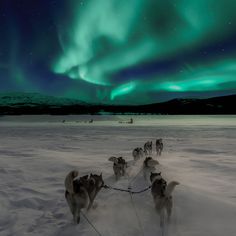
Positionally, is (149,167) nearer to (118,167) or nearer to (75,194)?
(118,167)

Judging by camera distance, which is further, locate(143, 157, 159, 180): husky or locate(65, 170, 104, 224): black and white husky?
locate(143, 157, 159, 180): husky

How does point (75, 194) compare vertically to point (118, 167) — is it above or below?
above

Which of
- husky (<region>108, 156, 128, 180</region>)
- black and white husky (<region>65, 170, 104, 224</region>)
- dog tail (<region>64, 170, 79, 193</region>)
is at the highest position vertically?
dog tail (<region>64, 170, 79, 193</region>)

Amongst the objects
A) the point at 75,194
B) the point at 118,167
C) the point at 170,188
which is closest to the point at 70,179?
the point at 75,194

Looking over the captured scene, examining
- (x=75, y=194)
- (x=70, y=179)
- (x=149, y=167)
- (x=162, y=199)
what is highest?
(x=70, y=179)

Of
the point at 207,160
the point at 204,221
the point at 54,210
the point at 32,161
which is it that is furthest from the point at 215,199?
the point at 32,161

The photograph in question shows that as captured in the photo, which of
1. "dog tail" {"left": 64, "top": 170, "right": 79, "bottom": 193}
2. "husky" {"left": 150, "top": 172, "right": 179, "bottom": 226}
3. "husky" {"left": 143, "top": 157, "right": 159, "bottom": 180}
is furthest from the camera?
"husky" {"left": 143, "top": 157, "right": 159, "bottom": 180}

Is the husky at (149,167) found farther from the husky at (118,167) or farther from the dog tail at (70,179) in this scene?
the dog tail at (70,179)

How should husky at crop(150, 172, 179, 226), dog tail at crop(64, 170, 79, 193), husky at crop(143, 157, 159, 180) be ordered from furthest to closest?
husky at crop(143, 157, 159, 180) → husky at crop(150, 172, 179, 226) → dog tail at crop(64, 170, 79, 193)

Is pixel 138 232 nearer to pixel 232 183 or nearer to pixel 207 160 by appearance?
pixel 232 183

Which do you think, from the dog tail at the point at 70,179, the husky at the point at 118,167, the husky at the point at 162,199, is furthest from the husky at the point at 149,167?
the dog tail at the point at 70,179

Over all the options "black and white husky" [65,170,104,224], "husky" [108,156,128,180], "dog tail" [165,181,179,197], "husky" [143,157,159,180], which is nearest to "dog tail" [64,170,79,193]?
"black and white husky" [65,170,104,224]

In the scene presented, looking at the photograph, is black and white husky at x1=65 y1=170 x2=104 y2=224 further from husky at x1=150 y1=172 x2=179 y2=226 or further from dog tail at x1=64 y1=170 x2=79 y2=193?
husky at x1=150 y1=172 x2=179 y2=226

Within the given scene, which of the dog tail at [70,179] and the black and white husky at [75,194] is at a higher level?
the dog tail at [70,179]
